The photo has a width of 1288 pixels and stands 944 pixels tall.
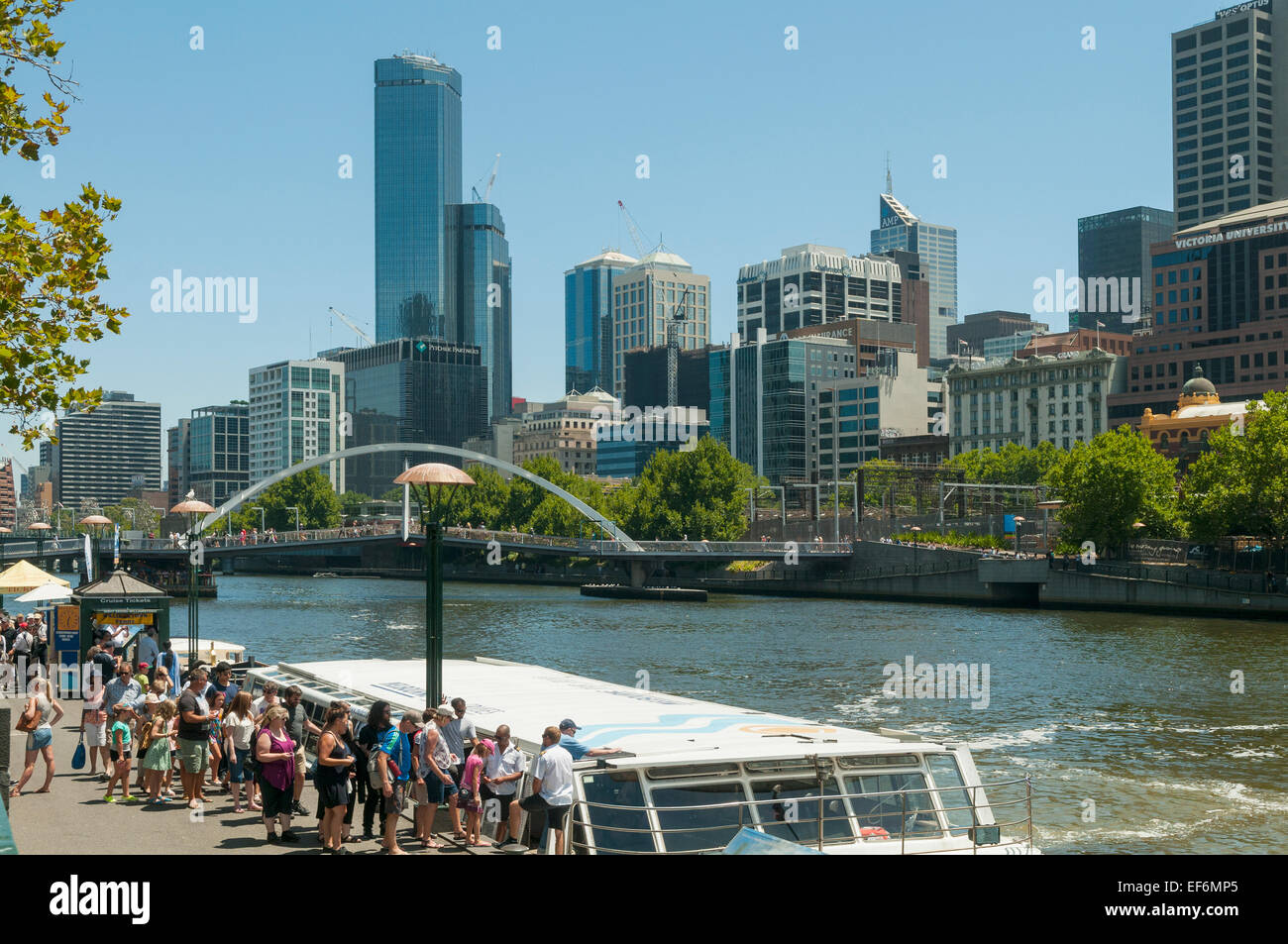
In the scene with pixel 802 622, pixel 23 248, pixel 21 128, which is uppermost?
pixel 21 128

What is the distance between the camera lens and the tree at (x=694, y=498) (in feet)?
465

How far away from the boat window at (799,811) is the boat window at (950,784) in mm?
1319

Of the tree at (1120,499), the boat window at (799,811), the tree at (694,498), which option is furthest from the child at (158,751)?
the tree at (694,498)

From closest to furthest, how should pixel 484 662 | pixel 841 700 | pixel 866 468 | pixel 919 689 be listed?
1. pixel 484 662
2. pixel 841 700
3. pixel 919 689
4. pixel 866 468

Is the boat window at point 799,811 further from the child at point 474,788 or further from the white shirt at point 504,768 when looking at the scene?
the child at point 474,788

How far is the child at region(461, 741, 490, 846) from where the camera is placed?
52.3 feet

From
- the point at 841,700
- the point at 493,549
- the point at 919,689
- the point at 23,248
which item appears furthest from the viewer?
the point at 493,549

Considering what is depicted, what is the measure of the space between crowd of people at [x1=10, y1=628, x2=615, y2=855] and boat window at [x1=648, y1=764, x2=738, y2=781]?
86cm

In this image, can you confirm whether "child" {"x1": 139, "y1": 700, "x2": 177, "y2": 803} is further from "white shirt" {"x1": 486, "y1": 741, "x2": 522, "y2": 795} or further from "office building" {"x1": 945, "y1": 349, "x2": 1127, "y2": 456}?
"office building" {"x1": 945, "y1": 349, "x2": 1127, "y2": 456}
